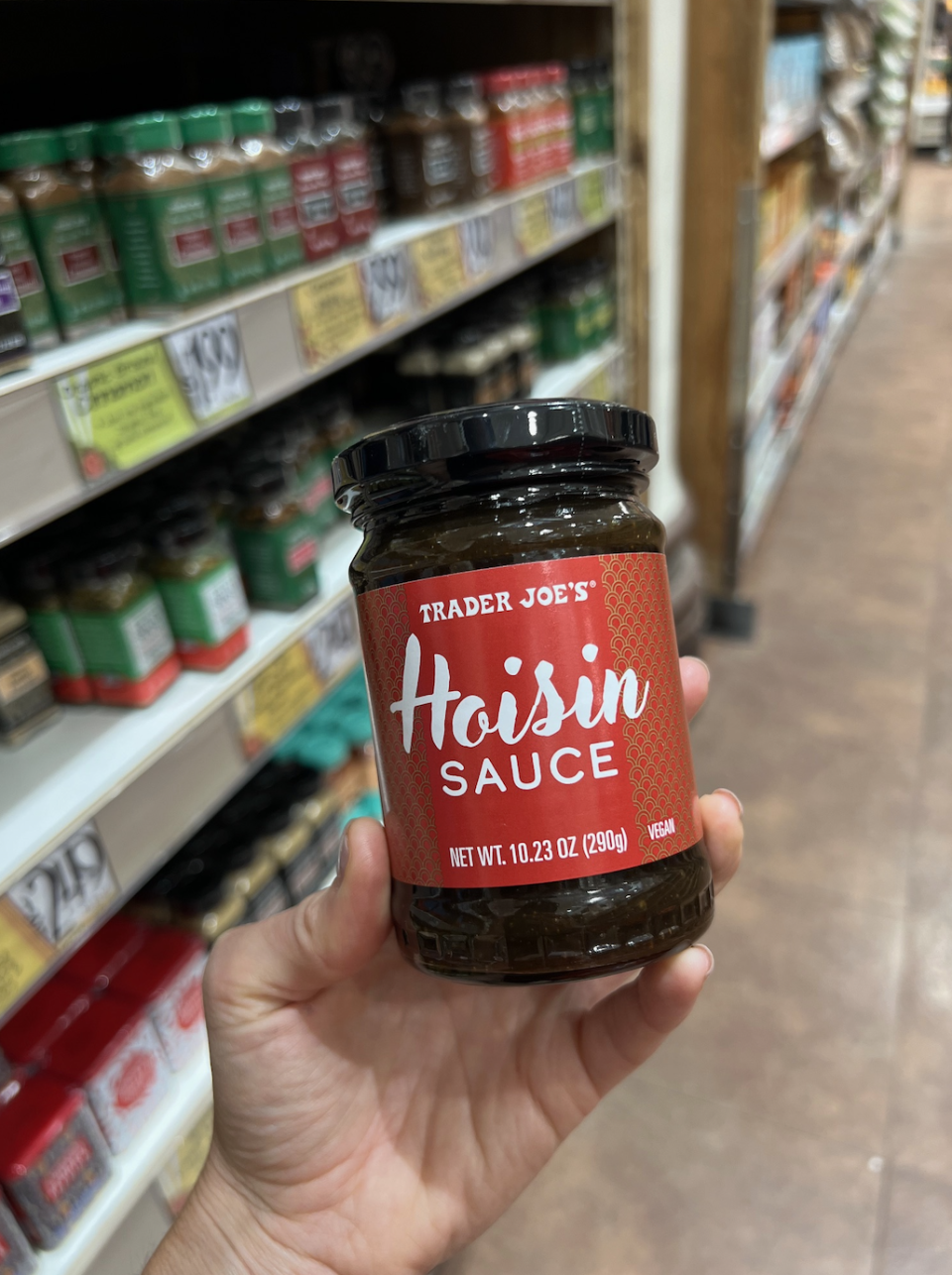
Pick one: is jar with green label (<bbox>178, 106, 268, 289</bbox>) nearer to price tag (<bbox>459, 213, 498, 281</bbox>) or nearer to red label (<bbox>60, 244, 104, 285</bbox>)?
red label (<bbox>60, 244, 104, 285</bbox>)

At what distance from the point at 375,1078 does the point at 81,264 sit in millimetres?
767

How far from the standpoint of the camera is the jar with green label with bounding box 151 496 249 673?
1009mm

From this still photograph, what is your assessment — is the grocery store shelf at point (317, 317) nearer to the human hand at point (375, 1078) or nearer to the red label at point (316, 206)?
the red label at point (316, 206)

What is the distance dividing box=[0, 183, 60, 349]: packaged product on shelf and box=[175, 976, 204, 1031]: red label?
71cm

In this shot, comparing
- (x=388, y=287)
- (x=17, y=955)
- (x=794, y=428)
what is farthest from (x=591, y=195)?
(x=794, y=428)

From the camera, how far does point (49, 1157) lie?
892mm

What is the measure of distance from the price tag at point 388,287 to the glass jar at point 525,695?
58 cm

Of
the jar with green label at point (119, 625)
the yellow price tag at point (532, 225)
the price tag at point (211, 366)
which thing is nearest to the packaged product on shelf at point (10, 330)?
the price tag at point (211, 366)

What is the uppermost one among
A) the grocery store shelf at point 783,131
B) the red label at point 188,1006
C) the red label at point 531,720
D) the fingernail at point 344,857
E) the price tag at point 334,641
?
the grocery store shelf at point 783,131

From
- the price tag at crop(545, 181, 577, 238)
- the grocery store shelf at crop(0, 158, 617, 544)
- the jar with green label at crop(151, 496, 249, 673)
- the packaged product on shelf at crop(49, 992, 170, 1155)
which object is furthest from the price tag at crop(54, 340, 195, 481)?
the price tag at crop(545, 181, 577, 238)

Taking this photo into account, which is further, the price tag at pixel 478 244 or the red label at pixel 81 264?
the price tag at pixel 478 244

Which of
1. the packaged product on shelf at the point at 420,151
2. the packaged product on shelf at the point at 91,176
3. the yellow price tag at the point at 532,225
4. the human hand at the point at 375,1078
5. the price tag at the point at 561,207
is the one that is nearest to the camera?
the human hand at the point at 375,1078

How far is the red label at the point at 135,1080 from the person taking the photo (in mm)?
1005

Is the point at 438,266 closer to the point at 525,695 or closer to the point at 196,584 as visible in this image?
the point at 196,584
